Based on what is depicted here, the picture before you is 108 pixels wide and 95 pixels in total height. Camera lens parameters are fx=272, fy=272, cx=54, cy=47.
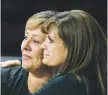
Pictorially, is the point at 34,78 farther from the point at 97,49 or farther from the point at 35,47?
the point at 97,49

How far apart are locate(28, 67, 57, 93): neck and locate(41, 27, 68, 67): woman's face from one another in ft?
0.16

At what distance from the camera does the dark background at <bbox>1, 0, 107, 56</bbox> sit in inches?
52.0

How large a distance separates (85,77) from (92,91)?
76 millimetres

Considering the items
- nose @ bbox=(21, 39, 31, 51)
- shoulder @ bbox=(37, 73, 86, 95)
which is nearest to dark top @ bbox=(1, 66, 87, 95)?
shoulder @ bbox=(37, 73, 86, 95)

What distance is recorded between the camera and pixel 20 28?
132cm

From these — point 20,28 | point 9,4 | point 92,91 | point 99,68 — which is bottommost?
point 92,91

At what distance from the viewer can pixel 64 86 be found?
4.17ft

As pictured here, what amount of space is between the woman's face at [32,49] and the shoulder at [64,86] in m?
0.11

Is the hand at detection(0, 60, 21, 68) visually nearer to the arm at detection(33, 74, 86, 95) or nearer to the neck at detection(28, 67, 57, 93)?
the neck at detection(28, 67, 57, 93)

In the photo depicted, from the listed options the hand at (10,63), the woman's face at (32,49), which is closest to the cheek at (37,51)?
the woman's face at (32,49)

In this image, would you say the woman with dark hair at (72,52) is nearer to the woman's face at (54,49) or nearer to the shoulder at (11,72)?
the woman's face at (54,49)

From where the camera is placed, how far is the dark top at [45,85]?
1.27m

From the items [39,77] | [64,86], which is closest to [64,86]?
[64,86]

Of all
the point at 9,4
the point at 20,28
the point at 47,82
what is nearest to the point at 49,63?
the point at 47,82
